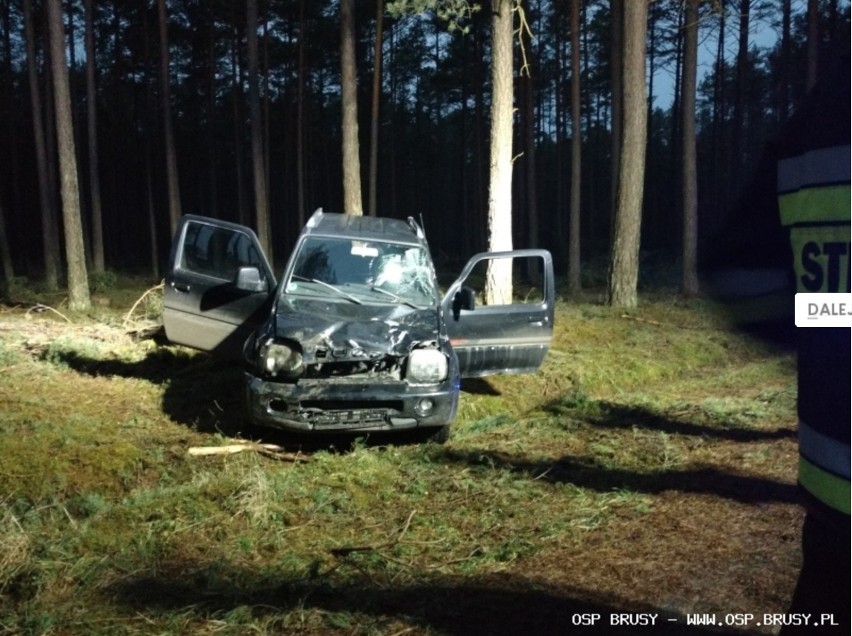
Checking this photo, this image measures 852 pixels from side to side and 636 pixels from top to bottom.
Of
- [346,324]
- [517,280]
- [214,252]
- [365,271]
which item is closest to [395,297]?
[365,271]

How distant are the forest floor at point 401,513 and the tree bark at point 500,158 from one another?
343cm

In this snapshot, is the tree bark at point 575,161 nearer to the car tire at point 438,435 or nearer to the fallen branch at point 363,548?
the car tire at point 438,435

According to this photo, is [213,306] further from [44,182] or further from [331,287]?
[44,182]

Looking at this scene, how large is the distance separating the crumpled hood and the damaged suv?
0.4 inches

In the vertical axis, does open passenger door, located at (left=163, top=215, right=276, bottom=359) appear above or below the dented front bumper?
above

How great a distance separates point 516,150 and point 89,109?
16.6m

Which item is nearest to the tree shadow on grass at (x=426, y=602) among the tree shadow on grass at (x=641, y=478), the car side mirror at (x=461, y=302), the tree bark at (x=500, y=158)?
the tree shadow on grass at (x=641, y=478)

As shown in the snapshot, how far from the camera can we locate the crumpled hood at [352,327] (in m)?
7.17

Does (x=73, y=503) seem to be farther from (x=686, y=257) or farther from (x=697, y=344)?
(x=686, y=257)

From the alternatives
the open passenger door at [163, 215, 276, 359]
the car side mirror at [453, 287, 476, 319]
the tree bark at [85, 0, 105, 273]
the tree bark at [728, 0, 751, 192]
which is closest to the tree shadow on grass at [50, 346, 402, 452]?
the open passenger door at [163, 215, 276, 359]

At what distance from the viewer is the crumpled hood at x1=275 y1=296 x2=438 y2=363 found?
7168mm

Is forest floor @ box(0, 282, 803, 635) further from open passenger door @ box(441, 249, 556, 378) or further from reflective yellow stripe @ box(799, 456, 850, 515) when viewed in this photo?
open passenger door @ box(441, 249, 556, 378)

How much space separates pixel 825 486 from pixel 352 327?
5.86 meters

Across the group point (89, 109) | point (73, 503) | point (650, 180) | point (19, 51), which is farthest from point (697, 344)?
point (650, 180)
